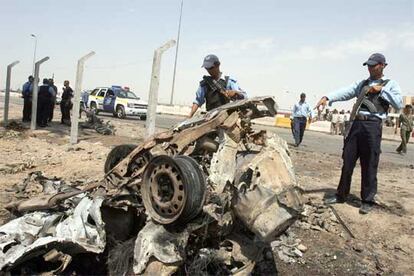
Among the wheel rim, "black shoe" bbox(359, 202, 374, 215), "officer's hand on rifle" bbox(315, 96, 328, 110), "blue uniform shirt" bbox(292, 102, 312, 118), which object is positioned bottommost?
"black shoe" bbox(359, 202, 374, 215)

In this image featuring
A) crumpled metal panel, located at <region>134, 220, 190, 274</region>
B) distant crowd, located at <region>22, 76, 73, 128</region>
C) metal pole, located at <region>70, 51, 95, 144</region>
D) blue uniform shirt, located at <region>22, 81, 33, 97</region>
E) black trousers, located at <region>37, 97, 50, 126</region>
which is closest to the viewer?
crumpled metal panel, located at <region>134, 220, 190, 274</region>

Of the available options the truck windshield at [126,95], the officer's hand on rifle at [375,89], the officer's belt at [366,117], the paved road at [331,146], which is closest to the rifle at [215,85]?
the officer's belt at [366,117]

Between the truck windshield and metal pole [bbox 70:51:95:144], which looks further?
the truck windshield

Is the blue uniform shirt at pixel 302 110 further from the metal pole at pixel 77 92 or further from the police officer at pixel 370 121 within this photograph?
the police officer at pixel 370 121

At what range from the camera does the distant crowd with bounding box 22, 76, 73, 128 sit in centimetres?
1585

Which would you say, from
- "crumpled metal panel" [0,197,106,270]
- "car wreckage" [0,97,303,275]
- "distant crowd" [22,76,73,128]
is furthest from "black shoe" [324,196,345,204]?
"distant crowd" [22,76,73,128]

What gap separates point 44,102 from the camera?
15898 millimetres

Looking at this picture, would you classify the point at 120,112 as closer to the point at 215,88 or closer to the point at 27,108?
the point at 27,108

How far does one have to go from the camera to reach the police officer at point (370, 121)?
18.9 ft

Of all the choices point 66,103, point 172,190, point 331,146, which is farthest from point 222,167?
point 66,103

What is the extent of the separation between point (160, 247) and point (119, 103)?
73.9ft

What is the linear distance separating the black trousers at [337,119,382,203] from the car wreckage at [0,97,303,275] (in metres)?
1.97

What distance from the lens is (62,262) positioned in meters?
4.07

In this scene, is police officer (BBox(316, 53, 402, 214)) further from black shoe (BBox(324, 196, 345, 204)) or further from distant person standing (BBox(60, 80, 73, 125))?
distant person standing (BBox(60, 80, 73, 125))
